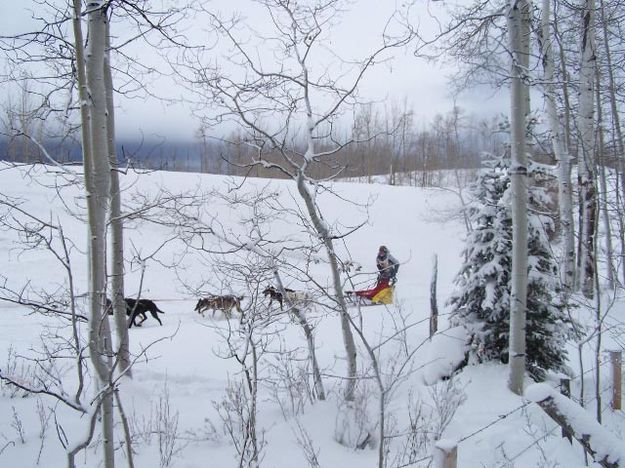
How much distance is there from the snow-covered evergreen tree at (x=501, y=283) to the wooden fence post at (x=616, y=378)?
0.67 meters

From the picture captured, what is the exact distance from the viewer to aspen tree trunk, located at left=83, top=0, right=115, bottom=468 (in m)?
2.59

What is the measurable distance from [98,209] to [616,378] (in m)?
5.96

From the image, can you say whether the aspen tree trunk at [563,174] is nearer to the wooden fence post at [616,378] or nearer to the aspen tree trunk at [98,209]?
the wooden fence post at [616,378]

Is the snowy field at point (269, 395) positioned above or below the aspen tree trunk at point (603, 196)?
below

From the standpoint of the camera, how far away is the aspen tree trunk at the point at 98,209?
8.50ft

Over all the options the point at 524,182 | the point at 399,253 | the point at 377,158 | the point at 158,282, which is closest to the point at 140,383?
the point at 524,182

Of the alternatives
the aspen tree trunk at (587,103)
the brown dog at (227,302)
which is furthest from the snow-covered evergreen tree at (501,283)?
the aspen tree trunk at (587,103)

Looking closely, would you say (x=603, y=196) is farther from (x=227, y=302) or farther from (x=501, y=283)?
(x=227, y=302)

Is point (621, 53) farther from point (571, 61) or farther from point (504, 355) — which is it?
point (504, 355)

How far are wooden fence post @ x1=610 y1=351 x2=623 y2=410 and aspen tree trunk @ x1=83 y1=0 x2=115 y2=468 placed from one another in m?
5.43

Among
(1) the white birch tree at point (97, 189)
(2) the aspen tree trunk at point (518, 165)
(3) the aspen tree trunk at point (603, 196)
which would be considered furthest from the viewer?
(3) the aspen tree trunk at point (603, 196)

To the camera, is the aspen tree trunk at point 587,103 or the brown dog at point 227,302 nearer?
the brown dog at point 227,302

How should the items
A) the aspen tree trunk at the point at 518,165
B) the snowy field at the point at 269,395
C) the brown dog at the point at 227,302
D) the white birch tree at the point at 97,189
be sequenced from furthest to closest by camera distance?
the aspen tree trunk at the point at 518,165 → the brown dog at the point at 227,302 → the snowy field at the point at 269,395 → the white birch tree at the point at 97,189

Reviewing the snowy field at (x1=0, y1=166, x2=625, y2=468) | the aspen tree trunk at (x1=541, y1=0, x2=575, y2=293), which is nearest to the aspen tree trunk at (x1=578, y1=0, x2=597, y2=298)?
the aspen tree trunk at (x1=541, y1=0, x2=575, y2=293)
